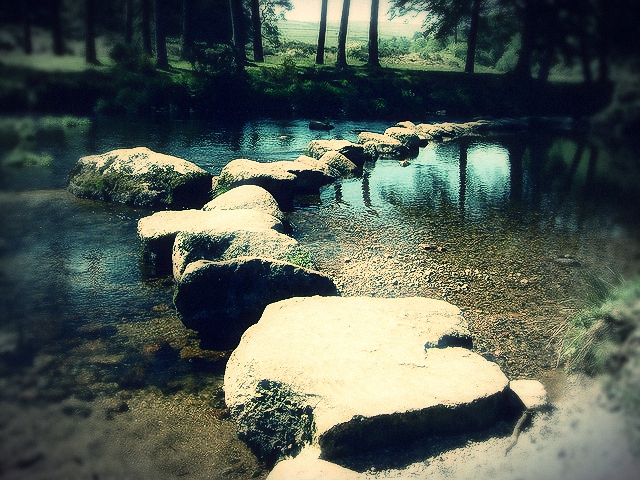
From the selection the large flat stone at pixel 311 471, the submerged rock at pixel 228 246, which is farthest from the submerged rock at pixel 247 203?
the large flat stone at pixel 311 471

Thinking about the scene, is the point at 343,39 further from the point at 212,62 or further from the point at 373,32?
the point at 212,62

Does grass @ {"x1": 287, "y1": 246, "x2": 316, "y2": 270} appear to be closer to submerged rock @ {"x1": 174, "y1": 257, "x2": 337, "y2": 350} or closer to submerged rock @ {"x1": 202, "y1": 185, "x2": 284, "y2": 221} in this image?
submerged rock @ {"x1": 174, "y1": 257, "x2": 337, "y2": 350}

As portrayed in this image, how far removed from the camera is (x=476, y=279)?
8.61m

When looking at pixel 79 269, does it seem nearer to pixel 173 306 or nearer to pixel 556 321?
pixel 173 306

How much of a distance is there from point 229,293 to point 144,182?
22.0 feet

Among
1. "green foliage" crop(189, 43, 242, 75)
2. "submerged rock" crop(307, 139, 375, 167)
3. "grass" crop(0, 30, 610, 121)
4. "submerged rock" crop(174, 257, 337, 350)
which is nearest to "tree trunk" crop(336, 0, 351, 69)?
"grass" crop(0, 30, 610, 121)

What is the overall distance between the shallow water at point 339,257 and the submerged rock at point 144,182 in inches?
16.7

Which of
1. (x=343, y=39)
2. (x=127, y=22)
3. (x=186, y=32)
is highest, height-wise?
(x=343, y=39)

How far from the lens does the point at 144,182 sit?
12.5m

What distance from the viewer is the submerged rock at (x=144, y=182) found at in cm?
1232

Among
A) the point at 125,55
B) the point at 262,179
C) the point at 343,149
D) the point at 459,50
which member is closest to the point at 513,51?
the point at 125,55

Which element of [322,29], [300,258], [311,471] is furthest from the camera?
[322,29]

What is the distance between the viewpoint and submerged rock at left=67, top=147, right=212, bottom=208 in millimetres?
12320

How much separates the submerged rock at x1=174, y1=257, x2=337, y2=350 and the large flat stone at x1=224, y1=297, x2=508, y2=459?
92 centimetres
